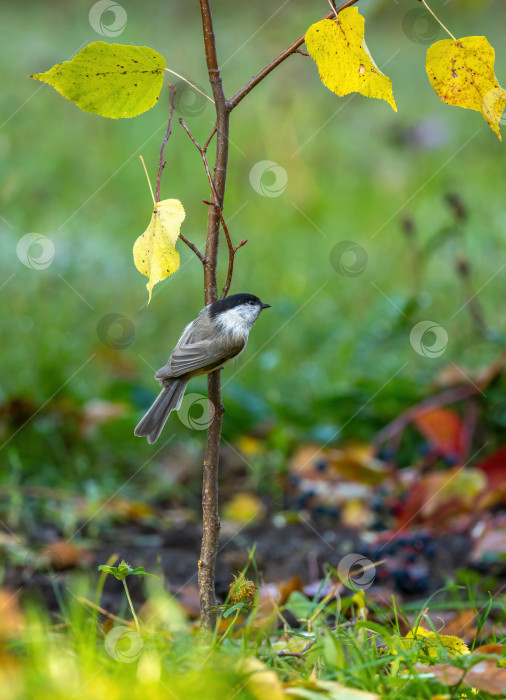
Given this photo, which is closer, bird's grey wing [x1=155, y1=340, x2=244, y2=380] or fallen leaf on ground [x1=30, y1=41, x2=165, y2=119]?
fallen leaf on ground [x1=30, y1=41, x2=165, y2=119]

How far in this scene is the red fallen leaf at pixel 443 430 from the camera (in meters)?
2.85

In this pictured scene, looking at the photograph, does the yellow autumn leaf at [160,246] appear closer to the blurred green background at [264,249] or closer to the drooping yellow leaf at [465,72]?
the drooping yellow leaf at [465,72]

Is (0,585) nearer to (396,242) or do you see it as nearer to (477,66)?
(477,66)

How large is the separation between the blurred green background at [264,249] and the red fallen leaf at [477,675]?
178 centimetres

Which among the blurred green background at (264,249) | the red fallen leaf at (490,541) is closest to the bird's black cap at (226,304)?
the red fallen leaf at (490,541)

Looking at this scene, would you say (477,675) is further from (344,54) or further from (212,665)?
(344,54)

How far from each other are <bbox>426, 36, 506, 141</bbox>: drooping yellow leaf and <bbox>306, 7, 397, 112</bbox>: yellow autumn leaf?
108mm

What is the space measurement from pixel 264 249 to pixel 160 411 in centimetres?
348

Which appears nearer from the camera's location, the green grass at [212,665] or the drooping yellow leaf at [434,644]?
the green grass at [212,665]

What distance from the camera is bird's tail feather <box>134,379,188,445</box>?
160 cm

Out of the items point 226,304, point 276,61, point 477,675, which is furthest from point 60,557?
point 276,61

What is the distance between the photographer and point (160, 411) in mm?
1643

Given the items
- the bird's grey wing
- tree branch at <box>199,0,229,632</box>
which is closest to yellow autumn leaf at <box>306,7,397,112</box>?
tree branch at <box>199,0,229,632</box>

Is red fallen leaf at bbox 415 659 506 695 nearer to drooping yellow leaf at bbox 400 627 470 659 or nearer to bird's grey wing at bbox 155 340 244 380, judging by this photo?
drooping yellow leaf at bbox 400 627 470 659
